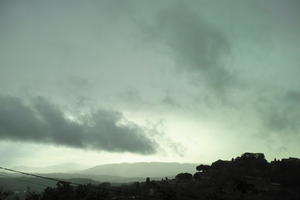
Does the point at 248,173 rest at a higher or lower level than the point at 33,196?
higher

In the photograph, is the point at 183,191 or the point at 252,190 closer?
the point at 252,190

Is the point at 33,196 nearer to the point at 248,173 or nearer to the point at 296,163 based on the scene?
the point at 248,173

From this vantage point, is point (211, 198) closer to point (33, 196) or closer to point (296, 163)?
point (33, 196)

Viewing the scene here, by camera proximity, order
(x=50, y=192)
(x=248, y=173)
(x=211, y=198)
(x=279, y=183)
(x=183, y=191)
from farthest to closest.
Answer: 1. (x=248, y=173)
2. (x=279, y=183)
3. (x=183, y=191)
4. (x=50, y=192)
5. (x=211, y=198)

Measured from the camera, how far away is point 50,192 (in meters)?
141

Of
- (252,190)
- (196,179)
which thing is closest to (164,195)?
(252,190)

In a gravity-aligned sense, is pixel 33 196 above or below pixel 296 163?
below

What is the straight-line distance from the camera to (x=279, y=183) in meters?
172

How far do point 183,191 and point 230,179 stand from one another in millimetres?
36779

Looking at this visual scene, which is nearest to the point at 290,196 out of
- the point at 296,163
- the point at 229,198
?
the point at 229,198

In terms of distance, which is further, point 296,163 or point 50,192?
point 296,163

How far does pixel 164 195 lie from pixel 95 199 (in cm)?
2902

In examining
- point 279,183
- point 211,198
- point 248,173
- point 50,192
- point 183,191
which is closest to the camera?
point 211,198

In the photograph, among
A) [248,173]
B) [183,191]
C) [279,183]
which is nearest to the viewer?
[183,191]
